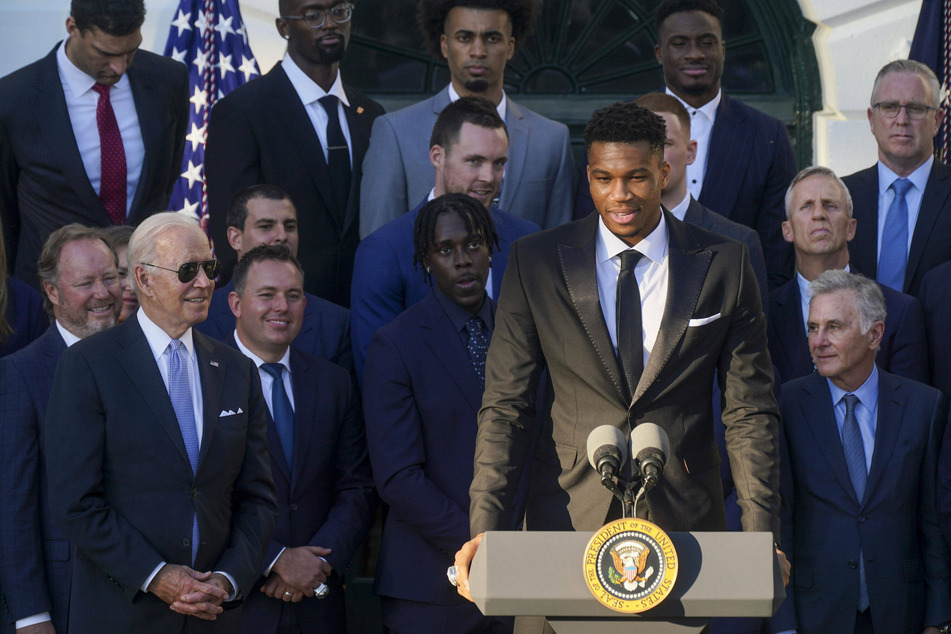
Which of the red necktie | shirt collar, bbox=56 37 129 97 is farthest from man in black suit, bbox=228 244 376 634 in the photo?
shirt collar, bbox=56 37 129 97

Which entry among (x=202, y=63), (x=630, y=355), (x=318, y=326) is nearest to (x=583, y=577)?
(x=630, y=355)

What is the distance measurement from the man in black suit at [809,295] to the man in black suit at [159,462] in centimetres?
244

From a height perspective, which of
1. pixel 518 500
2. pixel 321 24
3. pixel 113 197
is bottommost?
pixel 518 500

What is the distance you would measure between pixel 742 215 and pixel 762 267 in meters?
0.91

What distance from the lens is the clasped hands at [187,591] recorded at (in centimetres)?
385

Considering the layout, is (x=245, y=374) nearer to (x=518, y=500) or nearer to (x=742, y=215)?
(x=518, y=500)

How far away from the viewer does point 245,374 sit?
4254 millimetres

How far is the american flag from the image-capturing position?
703 cm

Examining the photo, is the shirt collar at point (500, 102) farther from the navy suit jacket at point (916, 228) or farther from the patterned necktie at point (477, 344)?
the navy suit jacket at point (916, 228)

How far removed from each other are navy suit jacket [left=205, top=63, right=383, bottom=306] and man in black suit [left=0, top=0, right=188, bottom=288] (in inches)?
11.4

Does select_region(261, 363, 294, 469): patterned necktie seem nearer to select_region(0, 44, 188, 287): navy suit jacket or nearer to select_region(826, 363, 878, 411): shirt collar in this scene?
select_region(0, 44, 188, 287): navy suit jacket

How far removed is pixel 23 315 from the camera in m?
5.23

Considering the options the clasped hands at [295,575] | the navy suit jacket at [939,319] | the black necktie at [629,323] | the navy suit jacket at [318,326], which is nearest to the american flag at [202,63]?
the navy suit jacket at [318,326]

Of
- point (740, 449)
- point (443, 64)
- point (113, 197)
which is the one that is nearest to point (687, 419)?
point (740, 449)
